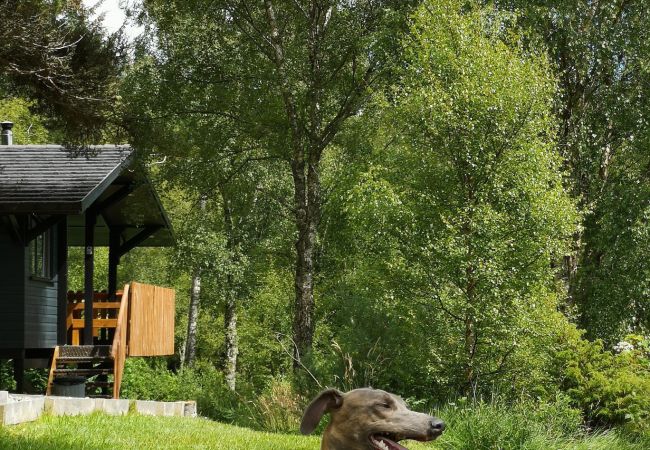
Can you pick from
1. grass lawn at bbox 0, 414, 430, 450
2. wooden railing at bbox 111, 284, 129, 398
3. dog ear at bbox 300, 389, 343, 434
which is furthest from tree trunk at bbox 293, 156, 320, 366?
dog ear at bbox 300, 389, 343, 434

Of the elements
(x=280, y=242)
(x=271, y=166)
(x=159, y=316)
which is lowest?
(x=159, y=316)

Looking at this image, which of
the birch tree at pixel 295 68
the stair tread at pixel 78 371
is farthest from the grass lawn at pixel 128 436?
the birch tree at pixel 295 68

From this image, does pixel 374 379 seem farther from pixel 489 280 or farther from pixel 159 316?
pixel 159 316

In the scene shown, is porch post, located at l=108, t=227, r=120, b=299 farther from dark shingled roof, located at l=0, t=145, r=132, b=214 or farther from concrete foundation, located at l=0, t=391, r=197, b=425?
concrete foundation, located at l=0, t=391, r=197, b=425

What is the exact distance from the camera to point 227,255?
31.4 metres

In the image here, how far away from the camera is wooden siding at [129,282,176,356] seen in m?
19.2

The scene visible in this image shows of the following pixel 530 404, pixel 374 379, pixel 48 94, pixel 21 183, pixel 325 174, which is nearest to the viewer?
pixel 48 94

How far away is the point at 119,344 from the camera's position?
1825 cm

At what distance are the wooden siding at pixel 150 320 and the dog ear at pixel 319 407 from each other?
1444 cm

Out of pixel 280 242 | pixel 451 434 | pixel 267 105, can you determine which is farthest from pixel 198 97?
pixel 451 434

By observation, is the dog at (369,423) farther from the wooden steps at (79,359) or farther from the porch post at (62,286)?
the porch post at (62,286)

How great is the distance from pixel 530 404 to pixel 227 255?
17.7 metres

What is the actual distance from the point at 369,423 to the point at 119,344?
1409cm

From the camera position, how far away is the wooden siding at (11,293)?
58.4 ft
